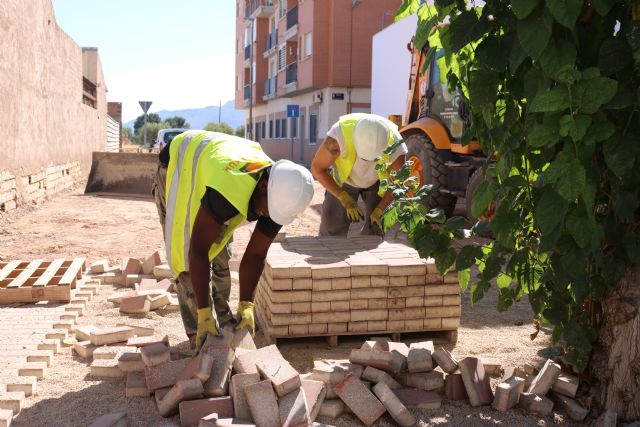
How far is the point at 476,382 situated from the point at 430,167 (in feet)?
16.1

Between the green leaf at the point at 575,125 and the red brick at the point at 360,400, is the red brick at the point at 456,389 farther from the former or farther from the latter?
the green leaf at the point at 575,125

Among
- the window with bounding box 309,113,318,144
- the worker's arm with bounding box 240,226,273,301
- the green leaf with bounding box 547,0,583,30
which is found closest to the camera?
the green leaf with bounding box 547,0,583,30

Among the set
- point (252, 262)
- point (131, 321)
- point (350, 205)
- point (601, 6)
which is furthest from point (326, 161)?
point (601, 6)

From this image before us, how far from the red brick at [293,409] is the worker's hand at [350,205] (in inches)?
104

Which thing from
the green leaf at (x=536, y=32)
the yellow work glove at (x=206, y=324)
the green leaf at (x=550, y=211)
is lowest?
the yellow work glove at (x=206, y=324)

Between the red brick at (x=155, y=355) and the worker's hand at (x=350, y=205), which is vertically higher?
the worker's hand at (x=350, y=205)

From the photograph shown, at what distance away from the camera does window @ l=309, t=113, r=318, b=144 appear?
95.8ft

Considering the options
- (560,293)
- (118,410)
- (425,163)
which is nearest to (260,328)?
(118,410)

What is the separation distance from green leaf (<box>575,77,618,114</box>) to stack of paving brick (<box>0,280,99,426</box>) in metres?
2.96

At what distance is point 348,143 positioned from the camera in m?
5.45

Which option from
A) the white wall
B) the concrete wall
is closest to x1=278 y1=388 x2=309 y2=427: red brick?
the concrete wall

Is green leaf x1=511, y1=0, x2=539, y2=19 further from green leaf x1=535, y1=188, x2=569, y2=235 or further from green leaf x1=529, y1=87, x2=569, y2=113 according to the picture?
green leaf x1=535, y1=188, x2=569, y2=235

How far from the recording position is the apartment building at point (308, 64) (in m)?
26.3

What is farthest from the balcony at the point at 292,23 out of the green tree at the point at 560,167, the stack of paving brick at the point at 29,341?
the green tree at the point at 560,167
